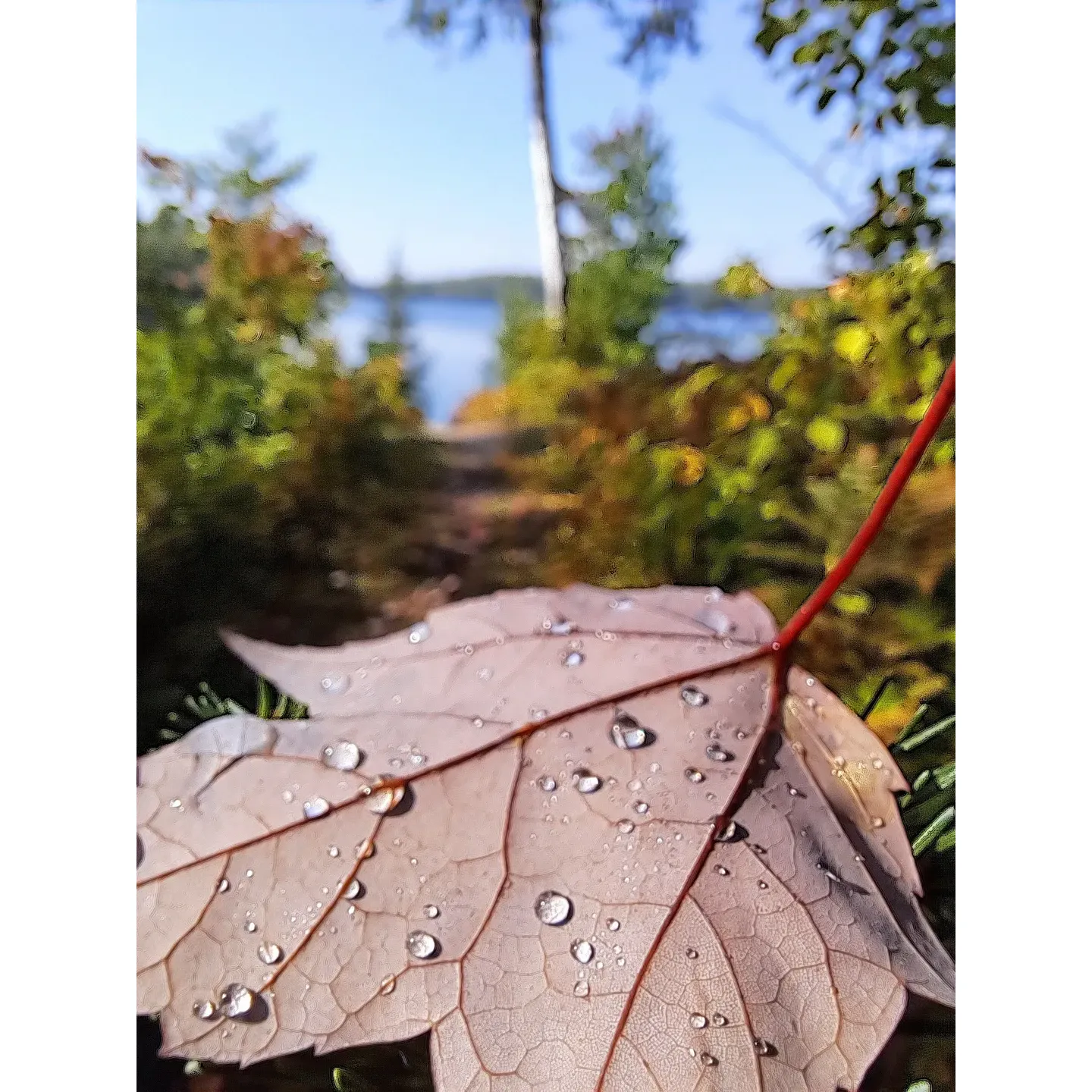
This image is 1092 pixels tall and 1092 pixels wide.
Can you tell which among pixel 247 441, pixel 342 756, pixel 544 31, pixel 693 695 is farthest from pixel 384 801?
pixel 544 31

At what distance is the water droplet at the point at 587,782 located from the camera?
0.34m

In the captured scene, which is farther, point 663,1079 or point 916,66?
point 916,66

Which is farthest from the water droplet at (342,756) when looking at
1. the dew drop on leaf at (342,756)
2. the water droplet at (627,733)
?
the water droplet at (627,733)

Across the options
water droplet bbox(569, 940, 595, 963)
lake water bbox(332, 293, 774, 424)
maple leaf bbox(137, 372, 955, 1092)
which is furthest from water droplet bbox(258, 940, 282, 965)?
lake water bbox(332, 293, 774, 424)

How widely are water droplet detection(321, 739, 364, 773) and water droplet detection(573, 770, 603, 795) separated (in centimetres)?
9

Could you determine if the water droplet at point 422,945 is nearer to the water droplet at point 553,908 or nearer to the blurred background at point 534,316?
the water droplet at point 553,908

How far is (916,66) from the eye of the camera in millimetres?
473

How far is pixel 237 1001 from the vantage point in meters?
0.31

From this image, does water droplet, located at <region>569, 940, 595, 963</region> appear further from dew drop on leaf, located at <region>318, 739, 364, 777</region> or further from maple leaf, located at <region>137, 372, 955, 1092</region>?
dew drop on leaf, located at <region>318, 739, 364, 777</region>

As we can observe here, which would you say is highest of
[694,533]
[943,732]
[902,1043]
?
[694,533]

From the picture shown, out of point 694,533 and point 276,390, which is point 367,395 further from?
point 694,533

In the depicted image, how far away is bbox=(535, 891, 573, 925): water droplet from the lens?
0.31 m
